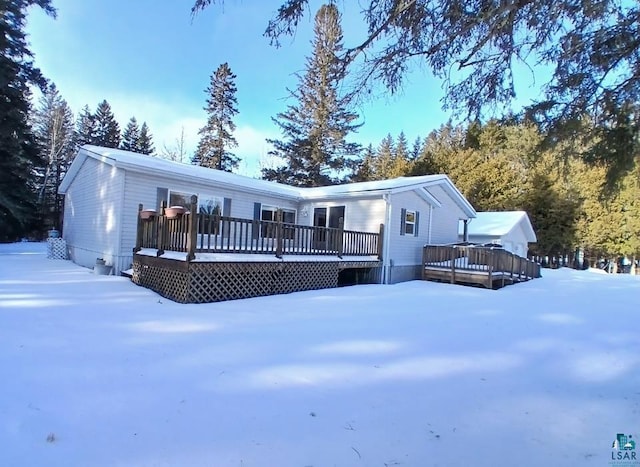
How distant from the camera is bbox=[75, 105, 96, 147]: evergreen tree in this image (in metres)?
30.8

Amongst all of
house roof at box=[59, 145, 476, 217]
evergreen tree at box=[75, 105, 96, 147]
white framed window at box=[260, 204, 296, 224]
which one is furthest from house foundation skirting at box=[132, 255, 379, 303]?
evergreen tree at box=[75, 105, 96, 147]

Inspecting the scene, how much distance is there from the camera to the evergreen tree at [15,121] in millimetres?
15539

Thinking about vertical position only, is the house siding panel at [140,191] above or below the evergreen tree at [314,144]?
below

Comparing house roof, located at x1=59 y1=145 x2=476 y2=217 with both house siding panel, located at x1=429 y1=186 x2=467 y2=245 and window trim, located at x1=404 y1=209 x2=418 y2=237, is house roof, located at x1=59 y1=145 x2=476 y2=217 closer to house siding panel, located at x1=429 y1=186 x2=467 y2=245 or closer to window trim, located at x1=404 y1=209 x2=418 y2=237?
house siding panel, located at x1=429 y1=186 x2=467 y2=245

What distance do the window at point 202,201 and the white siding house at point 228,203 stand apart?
0.03 meters

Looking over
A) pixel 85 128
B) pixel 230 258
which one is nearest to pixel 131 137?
pixel 85 128

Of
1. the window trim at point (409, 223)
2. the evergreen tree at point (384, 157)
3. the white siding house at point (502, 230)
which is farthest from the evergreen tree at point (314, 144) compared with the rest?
the window trim at point (409, 223)

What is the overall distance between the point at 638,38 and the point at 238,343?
226 inches

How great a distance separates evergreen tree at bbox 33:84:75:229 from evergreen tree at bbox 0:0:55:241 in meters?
4.14

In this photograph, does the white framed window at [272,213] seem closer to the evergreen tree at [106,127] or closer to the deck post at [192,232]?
the deck post at [192,232]

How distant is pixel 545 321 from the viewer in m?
7.07

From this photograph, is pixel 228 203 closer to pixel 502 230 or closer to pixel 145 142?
pixel 502 230

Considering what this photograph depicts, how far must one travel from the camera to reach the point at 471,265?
12.9 metres

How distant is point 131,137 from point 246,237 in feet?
104
